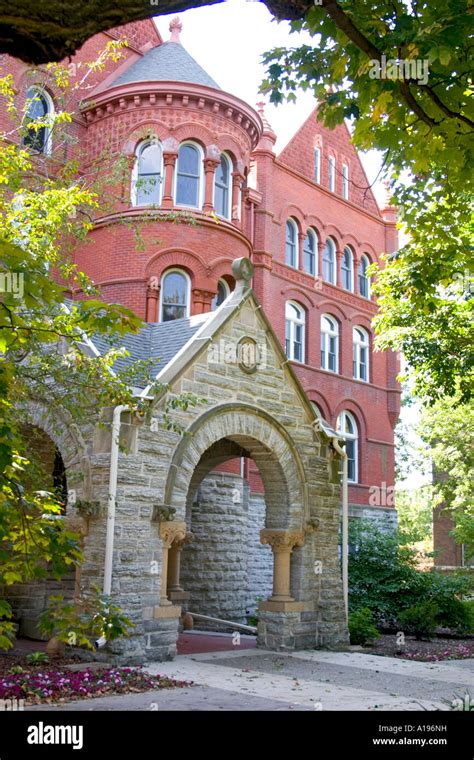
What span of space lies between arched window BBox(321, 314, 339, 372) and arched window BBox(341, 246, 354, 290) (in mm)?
1992

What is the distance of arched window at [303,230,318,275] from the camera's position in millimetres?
28572

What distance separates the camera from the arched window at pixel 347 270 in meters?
30.7

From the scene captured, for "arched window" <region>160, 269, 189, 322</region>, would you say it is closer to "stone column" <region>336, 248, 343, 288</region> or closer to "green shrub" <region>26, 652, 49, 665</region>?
"stone column" <region>336, 248, 343, 288</region>

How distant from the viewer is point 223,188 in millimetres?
22406

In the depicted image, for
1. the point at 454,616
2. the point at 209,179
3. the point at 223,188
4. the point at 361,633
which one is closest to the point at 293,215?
the point at 223,188

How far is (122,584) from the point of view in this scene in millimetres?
10992

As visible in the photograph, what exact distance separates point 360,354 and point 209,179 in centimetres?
1206

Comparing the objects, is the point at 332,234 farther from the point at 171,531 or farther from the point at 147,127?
the point at 171,531

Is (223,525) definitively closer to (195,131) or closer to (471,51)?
(195,131)

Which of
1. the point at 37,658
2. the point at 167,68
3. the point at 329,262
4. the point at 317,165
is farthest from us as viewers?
the point at 317,165

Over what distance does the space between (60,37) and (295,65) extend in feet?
16.6

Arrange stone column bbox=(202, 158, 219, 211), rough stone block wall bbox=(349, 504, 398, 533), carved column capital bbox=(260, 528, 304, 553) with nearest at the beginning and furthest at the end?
carved column capital bbox=(260, 528, 304, 553)
stone column bbox=(202, 158, 219, 211)
rough stone block wall bbox=(349, 504, 398, 533)

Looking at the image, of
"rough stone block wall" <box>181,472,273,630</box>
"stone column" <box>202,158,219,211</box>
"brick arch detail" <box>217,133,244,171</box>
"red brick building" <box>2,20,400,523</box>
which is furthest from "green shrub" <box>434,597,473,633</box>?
"brick arch detail" <box>217,133,244,171</box>
